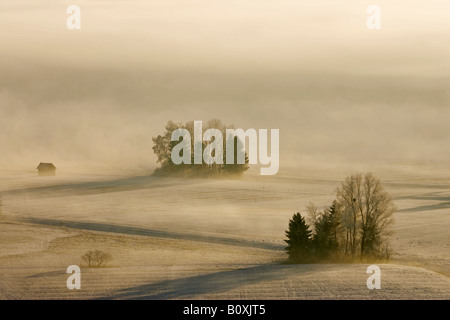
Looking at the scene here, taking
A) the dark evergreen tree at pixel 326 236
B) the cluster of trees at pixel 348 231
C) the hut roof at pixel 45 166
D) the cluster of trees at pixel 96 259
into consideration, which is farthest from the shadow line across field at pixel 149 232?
the hut roof at pixel 45 166

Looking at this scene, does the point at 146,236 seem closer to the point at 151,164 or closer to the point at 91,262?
the point at 91,262

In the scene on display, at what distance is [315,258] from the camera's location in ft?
167

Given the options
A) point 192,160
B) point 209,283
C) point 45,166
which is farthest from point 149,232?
point 45,166

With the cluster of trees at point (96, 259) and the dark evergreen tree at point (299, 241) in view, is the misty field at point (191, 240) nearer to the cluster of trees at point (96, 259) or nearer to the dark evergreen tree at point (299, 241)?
the cluster of trees at point (96, 259)

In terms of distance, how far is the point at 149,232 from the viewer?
6412 centimetres

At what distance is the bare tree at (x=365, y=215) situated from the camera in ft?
172

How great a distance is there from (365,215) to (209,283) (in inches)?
625

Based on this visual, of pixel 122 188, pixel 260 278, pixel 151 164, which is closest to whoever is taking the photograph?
pixel 260 278

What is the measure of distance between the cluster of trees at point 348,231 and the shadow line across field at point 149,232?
566 centimetres

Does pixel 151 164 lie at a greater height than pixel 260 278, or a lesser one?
greater

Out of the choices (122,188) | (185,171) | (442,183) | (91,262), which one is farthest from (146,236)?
(442,183)

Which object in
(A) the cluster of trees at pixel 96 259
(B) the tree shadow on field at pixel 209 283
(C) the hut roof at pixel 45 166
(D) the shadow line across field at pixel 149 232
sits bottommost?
(B) the tree shadow on field at pixel 209 283

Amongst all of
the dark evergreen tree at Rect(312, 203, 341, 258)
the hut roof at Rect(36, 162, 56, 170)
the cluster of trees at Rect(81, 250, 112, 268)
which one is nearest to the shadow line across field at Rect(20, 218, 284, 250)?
the dark evergreen tree at Rect(312, 203, 341, 258)
